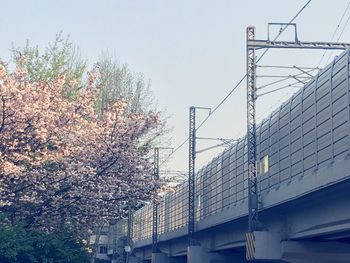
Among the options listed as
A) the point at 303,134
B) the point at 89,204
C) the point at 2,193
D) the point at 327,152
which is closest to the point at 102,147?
the point at 89,204

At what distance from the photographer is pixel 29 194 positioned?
25.8m

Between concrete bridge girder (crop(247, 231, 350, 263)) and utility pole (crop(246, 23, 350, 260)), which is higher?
utility pole (crop(246, 23, 350, 260))

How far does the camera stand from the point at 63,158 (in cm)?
2614

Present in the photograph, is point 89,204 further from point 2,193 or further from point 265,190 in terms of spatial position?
point 265,190

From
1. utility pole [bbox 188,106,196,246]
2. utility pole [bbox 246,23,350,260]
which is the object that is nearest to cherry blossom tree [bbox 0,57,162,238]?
utility pole [bbox 246,23,350,260]

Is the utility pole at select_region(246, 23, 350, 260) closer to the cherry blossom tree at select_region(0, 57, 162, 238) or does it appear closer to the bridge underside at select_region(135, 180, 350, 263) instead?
the bridge underside at select_region(135, 180, 350, 263)

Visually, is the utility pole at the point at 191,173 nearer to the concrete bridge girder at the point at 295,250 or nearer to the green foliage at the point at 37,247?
the green foliage at the point at 37,247

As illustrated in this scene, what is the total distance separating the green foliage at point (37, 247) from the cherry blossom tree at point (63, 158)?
2.42 ft

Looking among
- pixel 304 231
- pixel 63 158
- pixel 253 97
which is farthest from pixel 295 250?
pixel 63 158

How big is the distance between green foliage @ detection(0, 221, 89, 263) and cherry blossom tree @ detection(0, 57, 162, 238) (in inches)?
29.0

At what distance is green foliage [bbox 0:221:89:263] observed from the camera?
23.7 meters

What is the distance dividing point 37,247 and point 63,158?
155 inches

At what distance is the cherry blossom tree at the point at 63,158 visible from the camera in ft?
80.7

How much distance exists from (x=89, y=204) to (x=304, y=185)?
10.6 m
